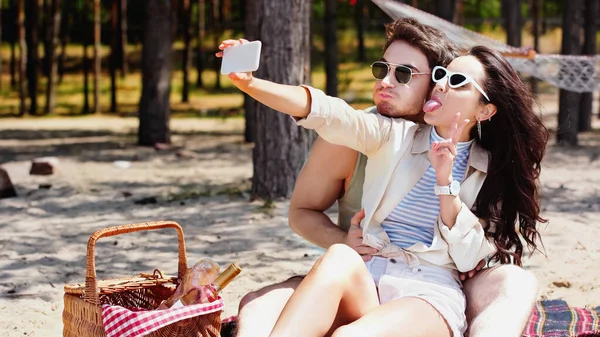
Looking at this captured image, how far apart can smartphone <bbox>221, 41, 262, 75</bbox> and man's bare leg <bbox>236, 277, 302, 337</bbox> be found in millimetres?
785

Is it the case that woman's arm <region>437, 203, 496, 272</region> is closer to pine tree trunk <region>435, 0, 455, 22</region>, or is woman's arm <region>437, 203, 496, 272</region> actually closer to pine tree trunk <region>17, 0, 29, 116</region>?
pine tree trunk <region>435, 0, 455, 22</region>

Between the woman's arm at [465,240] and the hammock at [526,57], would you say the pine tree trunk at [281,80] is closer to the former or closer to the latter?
the hammock at [526,57]

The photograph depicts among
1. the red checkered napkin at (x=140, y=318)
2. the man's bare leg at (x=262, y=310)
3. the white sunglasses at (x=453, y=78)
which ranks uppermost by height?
the white sunglasses at (x=453, y=78)

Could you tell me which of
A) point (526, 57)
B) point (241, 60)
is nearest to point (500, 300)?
point (241, 60)

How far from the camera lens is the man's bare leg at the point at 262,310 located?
2.78 meters

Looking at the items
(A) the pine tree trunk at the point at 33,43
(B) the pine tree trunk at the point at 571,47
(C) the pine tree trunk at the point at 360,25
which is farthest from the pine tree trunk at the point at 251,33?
(C) the pine tree trunk at the point at 360,25

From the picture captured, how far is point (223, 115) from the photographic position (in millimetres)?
13992

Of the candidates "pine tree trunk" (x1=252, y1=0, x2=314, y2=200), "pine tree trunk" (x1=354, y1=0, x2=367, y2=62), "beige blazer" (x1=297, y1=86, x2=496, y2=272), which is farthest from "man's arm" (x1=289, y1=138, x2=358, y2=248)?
"pine tree trunk" (x1=354, y1=0, x2=367, y2=62)

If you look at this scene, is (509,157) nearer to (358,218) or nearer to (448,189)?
(448,189)

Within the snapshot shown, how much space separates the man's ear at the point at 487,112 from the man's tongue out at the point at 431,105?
7.2 inches

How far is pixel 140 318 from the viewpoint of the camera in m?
2.59

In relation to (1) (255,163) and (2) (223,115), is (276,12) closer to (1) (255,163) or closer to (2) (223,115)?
(1) (255,163)

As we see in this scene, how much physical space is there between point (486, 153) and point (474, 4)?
21.1 metres

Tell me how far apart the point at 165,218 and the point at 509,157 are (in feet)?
11.6
